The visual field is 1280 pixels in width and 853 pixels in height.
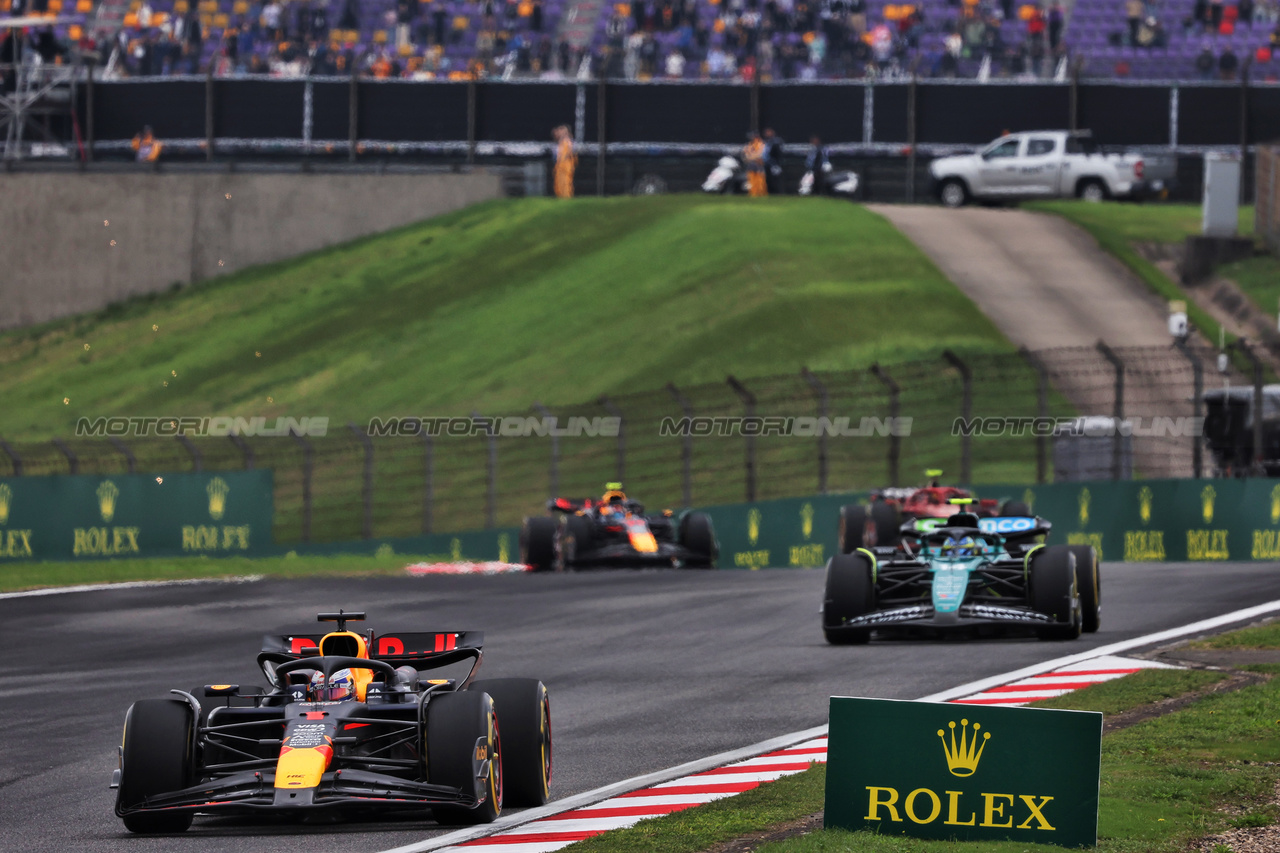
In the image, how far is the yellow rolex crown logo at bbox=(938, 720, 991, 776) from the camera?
22.7 feet

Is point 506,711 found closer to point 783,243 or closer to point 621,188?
point 783,243

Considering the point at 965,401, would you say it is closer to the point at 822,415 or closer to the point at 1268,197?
the point at 822,415

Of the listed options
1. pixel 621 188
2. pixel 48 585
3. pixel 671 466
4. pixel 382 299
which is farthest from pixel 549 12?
pixel 48 585

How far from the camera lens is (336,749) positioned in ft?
26.0

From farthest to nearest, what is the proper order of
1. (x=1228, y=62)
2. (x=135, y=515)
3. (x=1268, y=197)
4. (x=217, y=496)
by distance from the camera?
(x=1228, y=62) < (x=1268, y=197) < (x=217, y=496) < (x=135, y=515)

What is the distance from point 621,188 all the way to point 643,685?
30602mm

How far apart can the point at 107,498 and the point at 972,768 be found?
1933 cm

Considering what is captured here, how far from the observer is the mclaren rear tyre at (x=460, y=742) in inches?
310

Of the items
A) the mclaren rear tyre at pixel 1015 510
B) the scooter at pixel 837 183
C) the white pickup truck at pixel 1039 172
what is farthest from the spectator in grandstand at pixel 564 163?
the mclaren rear tyre at pixel 1015 510

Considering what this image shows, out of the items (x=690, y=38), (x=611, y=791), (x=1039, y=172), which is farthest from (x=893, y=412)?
(x=690, y=38)

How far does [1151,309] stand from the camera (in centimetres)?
3594

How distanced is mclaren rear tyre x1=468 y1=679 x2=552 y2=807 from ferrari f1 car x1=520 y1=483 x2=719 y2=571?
1487cm

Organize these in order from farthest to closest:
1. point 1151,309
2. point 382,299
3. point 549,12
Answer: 1. point 549,12
2. point 382,299
3. point 1151,309

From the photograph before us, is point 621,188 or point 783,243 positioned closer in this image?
point 783,243
